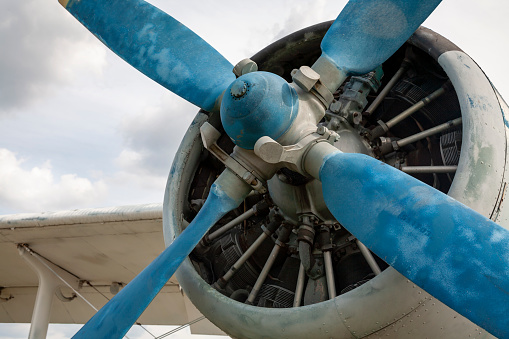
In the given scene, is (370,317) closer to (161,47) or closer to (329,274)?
(329,274)

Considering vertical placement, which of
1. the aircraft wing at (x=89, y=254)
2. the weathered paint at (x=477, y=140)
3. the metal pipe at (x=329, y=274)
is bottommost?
the aircraft wing at (x=89, y=254)

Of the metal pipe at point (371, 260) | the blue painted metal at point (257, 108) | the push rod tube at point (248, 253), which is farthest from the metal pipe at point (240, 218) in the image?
the blue painted metal at point (257, 108)

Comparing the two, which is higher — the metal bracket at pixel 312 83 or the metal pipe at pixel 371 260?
the metal bracket at pixel 312 83

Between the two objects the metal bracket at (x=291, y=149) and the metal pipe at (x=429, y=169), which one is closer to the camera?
the metal bracket at (x=291, y=149)

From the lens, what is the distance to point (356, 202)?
11.7ft

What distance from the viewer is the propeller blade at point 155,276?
380 cm

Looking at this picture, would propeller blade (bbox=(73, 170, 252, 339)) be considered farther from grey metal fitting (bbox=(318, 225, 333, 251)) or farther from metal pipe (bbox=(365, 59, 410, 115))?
metal pipe (bbox=(365, 59, 410, 115))

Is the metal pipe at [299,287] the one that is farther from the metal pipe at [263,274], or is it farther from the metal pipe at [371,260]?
the metal pipe at [371,260]

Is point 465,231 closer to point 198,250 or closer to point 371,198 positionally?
point 371,198

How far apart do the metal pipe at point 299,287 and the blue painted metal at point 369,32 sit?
1.67m

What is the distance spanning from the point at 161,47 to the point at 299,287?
2.40 metres

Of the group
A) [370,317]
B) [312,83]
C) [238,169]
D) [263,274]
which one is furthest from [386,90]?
[370,317]

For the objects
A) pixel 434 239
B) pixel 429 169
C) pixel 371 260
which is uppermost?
pixel 434 239

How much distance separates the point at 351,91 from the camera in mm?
5234
